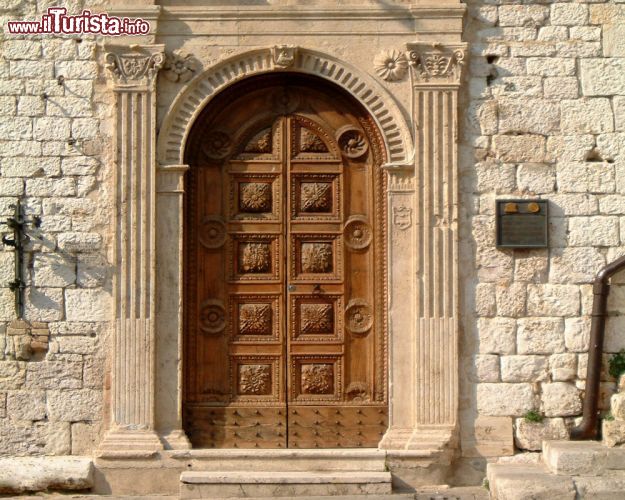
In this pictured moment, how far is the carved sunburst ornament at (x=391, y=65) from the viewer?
287 inches

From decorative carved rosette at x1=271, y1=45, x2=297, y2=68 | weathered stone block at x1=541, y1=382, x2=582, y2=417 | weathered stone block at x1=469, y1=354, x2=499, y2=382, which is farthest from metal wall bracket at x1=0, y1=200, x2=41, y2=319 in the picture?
weathered stone block at x1=541, y1=382, x2=582, y2=417

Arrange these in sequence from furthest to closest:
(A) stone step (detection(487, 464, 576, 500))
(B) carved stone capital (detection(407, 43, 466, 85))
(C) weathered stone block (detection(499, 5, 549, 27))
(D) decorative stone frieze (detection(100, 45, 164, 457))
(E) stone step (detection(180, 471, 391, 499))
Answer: (C) weathered stone block (detection(499, 5, 549, 27)), (B) carved stone capital (detection(407, 43, 466, 85)), (D) decorative stone frieze (detection(100, 45, 164, 457)), (E) stone step (detection(180, 471, 391, 499)), (A) stone step (detection(487, 464, 576, 500))

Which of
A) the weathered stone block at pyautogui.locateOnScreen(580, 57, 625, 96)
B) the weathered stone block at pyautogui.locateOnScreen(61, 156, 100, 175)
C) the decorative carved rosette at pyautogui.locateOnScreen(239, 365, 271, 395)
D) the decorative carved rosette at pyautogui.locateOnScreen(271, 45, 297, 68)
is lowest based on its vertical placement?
the decorative carved rosette at pyautogui.locateOnScreen(239, 365, 271, 395)

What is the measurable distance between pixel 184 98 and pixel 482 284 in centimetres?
280

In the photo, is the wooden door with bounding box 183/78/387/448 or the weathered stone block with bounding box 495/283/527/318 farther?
the wooden door with bounding box 183/78/387/448

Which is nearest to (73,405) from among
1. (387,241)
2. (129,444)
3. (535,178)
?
(129,444)

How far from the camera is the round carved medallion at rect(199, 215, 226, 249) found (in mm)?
7457

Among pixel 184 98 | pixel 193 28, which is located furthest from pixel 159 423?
pixel 193 28

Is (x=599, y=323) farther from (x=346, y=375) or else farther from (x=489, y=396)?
(x=346, y=375)

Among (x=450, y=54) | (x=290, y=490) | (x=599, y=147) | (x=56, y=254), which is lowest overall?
(x=290, y=490)

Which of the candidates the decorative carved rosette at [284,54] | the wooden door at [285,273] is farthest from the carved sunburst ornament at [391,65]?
the decorative carved rosette at [284,54]

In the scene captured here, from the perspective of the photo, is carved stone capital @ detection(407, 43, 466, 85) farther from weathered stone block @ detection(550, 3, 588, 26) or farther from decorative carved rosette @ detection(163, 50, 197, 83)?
decorative carved rosette @ detection(163, 50, 197, 83)

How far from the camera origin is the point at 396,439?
7.16 metres

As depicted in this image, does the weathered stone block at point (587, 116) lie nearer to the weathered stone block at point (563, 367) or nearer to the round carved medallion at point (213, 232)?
the weathered stone block at point (563, 367)
